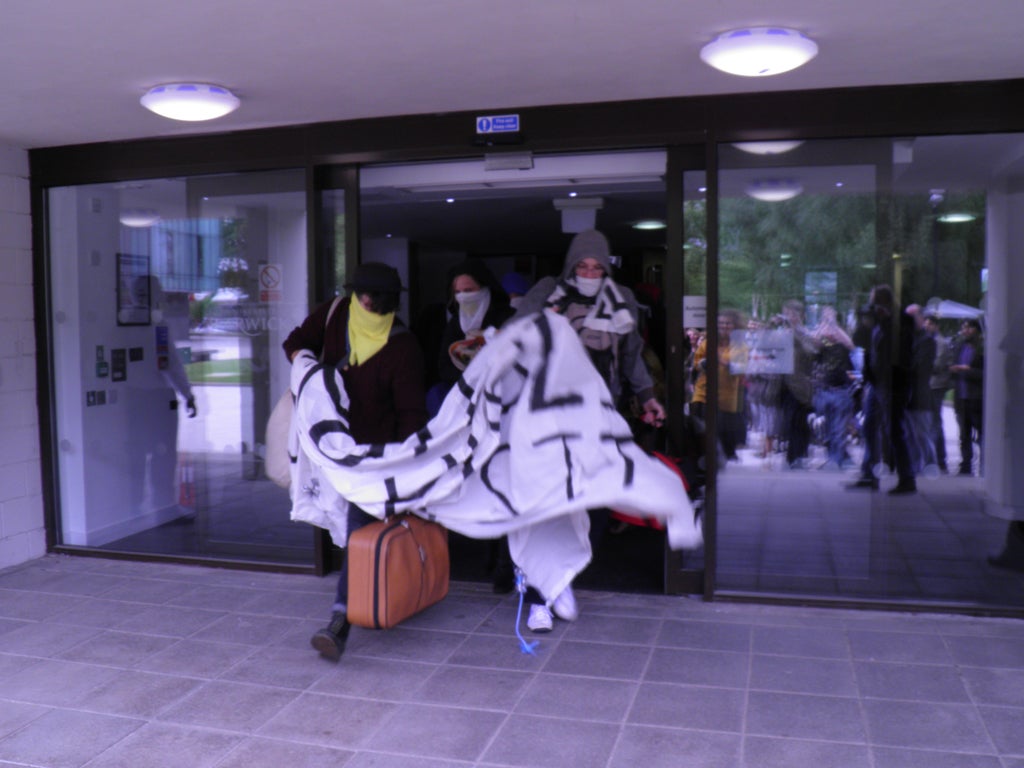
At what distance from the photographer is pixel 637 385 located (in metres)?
4.84

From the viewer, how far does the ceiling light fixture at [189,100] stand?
4387 mm

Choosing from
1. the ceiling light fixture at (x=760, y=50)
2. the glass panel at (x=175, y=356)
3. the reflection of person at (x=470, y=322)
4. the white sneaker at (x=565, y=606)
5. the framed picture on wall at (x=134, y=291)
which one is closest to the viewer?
the ceiling light fixture at (x=760, y=50)

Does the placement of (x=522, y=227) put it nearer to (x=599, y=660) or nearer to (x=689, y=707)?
(x=599, y=660)

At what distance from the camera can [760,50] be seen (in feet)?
12.2

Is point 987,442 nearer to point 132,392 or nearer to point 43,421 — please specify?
point 132,392

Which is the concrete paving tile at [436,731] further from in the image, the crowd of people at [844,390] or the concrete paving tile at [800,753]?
the crowd of people at [844,390]

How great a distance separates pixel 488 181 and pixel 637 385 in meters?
1.39

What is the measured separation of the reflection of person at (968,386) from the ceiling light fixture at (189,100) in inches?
145

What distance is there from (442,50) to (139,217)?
107 inches

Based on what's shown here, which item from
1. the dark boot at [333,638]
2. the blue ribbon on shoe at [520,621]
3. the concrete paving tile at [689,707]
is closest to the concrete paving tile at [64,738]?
the dark boot at [333,638]

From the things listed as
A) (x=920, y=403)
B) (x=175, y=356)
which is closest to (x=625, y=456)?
(x=920, y=403)

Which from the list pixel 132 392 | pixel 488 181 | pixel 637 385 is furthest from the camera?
pixel 132 392

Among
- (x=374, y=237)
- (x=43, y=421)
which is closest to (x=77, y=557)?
(x=43, y=421)

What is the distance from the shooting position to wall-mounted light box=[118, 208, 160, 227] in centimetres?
577
